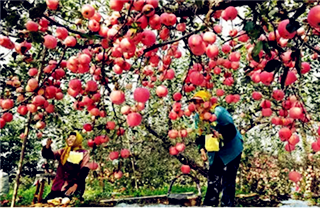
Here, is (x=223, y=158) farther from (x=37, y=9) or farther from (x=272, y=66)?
(x=37, y=9)

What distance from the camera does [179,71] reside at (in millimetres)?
8141

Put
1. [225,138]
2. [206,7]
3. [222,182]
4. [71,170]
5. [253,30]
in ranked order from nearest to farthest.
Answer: [253,30] → [206,7] → [225,138] → [222,182] → [71,170]

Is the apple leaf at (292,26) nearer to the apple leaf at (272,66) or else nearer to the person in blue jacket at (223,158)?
the apple leaf at (272,66)

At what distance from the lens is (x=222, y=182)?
406cm

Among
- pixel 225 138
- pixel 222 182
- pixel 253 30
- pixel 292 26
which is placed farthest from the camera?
pixel 222 182

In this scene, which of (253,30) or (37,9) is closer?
(253,30)

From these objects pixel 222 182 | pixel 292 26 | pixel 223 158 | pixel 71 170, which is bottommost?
pixel 222 182

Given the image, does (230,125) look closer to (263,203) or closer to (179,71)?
(263,203)

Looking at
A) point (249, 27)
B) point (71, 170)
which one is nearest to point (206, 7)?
point (249, 27)

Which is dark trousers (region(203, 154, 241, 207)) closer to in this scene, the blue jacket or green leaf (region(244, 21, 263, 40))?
the blue jacket

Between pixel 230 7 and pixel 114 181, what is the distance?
749cm

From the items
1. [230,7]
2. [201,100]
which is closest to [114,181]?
[201,100]

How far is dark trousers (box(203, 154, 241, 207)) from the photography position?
401 cm

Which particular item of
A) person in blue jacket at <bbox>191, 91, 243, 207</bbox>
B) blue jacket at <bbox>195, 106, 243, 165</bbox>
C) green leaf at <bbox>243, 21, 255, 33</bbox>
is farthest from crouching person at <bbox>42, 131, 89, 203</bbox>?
green leaf at <bbox>243, 21, 255, 33</bbox>
